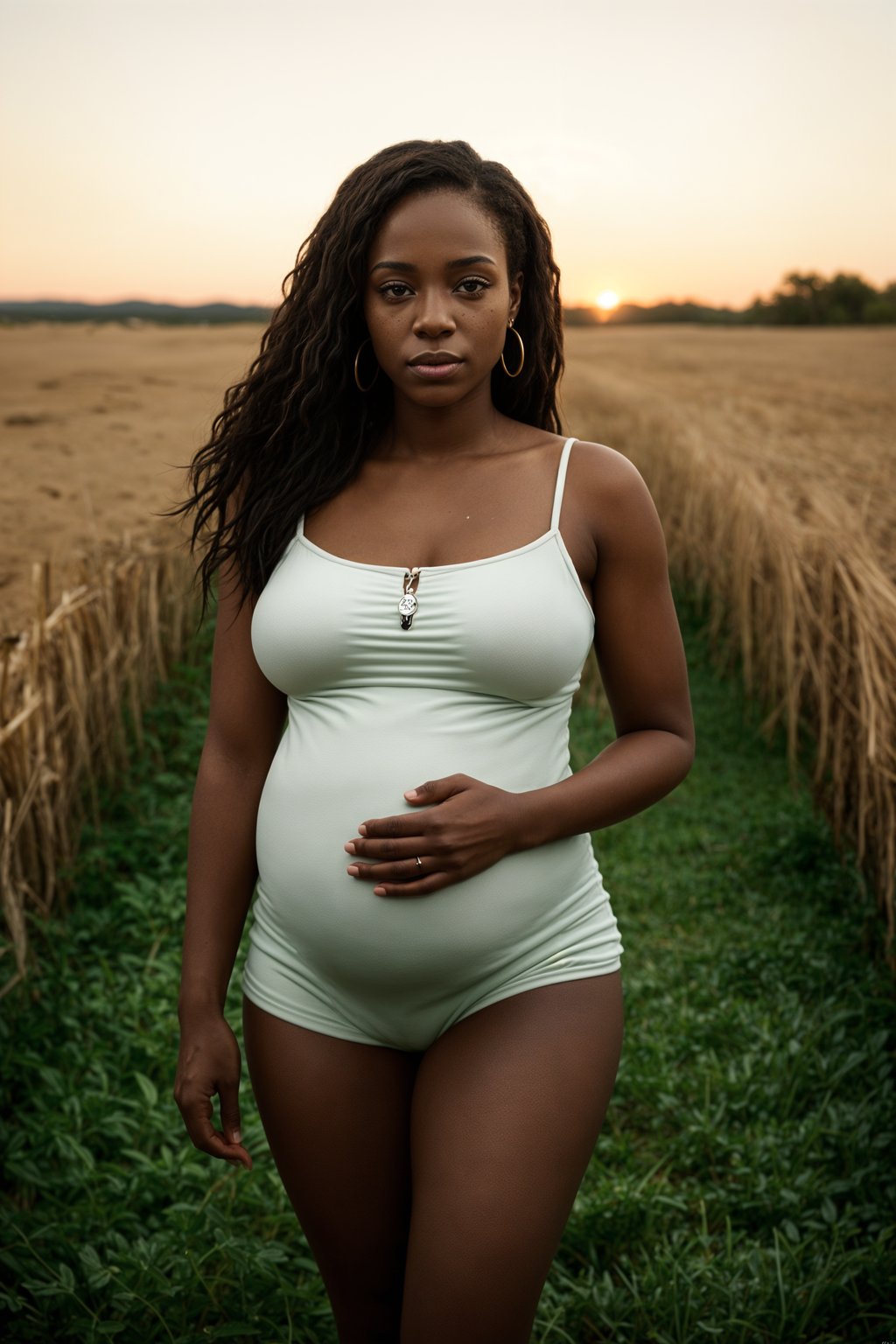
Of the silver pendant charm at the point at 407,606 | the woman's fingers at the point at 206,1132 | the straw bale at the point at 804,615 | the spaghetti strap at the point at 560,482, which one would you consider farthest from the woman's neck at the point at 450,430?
the straw bale at the point at 804,615

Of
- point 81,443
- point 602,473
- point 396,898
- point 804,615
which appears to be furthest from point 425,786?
point 81,443

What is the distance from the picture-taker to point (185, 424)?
10867 millimetres

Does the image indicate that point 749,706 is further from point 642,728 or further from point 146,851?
point 642,728

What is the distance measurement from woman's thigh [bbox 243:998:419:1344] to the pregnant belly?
0.12m

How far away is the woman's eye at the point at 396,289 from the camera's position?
1581mm

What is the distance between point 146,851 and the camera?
→ 4.24 metres

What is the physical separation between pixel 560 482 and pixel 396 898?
58cm

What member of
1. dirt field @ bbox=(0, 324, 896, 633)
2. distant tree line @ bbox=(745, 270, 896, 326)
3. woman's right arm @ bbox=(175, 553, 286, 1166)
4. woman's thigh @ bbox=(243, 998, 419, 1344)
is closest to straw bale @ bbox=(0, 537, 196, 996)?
dirt field @ bbox=(0, 324, 896, 633)

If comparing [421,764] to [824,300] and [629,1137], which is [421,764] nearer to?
[629,1137]

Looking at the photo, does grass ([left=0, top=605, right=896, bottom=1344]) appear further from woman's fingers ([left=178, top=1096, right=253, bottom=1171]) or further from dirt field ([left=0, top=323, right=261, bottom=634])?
dirt field ([left=0, top=323, right=261, bottom=634])

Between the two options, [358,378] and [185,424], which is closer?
[358,378]

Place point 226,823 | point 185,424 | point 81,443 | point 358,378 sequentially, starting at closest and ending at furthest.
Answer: point 226,823 < point 358,378 < point 81,443 < point 185,424

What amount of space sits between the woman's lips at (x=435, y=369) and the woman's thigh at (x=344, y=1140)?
891 mm

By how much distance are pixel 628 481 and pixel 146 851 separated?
3146 millimetres
